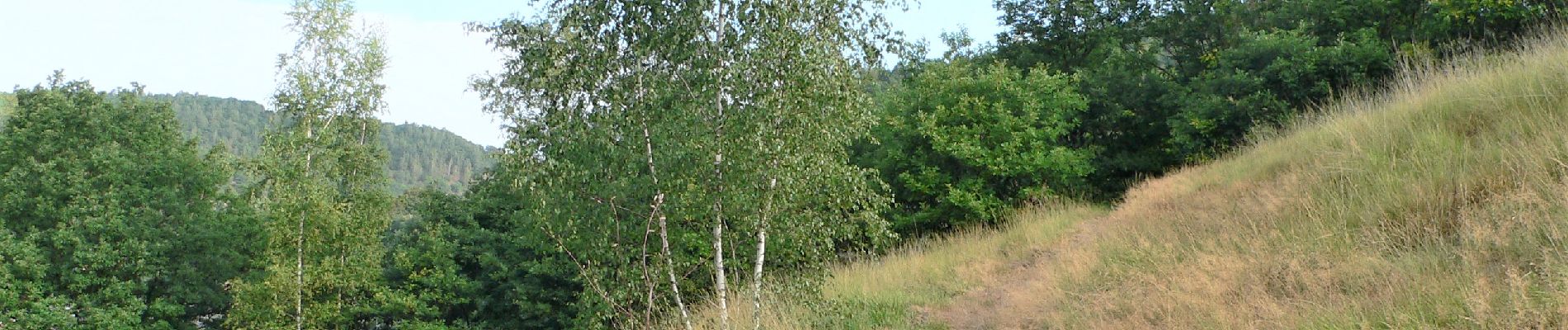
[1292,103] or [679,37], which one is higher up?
[679,37]

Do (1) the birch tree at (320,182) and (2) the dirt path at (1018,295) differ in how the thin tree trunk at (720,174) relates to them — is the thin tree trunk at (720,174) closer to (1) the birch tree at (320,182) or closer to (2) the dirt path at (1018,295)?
(2) the dirt path at (1018,295)

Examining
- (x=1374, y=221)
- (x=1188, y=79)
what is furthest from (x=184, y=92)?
(x=1374, y=221)

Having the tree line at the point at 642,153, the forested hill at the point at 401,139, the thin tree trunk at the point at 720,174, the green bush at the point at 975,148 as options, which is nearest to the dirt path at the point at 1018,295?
the tree line at the point at 642,153

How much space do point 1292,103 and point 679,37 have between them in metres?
18.1

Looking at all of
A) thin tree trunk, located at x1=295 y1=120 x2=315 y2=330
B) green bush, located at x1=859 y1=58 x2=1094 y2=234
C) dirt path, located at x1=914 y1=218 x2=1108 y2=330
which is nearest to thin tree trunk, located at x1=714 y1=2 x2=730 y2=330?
dirt path, located at x1=914 y1=218 x2=1108 y2=330

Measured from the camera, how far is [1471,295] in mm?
4969

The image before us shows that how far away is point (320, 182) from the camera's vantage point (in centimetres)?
2245

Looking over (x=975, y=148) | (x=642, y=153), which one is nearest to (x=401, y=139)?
(x=975, y=148)

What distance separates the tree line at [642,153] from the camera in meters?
8.91

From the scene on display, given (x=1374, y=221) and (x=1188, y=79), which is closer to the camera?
(x=1374, y=221)

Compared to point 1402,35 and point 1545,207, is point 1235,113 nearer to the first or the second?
point 1402,35

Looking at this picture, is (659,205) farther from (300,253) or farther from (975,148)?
(300,253)

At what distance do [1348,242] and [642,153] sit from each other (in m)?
5.89

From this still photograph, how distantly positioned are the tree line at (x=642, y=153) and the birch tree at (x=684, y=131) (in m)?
0.03
